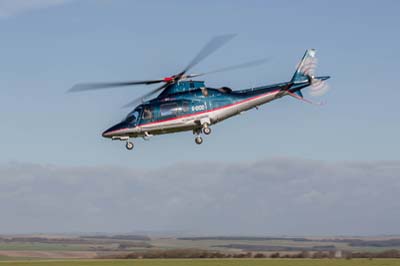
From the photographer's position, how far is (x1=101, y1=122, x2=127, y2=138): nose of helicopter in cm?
5105

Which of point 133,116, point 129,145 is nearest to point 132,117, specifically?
point 133,116

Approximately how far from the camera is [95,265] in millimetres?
84062

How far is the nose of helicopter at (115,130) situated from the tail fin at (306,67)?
39.9 feet

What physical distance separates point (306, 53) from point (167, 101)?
1124cm

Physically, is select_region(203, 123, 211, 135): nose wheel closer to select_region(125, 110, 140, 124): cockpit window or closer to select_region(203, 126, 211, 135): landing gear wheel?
select_region(203, 126, 211, 135): landing gear wheel

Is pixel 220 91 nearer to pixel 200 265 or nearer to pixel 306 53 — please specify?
pixel 306 53

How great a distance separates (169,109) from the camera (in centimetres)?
5031

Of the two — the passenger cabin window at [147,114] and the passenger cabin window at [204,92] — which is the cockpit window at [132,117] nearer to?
the passenger cabin window at [147,114]

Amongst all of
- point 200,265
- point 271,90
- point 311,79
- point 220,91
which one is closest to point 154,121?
point 220,91

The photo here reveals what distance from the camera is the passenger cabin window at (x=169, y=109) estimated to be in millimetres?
50281

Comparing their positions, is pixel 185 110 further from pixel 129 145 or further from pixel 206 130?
pixel 129 145

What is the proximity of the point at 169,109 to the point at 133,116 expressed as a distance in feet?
8.46

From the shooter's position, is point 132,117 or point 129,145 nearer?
point 132,117

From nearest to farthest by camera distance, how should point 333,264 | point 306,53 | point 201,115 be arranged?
point 201,115
point 306,53
point 333,264
